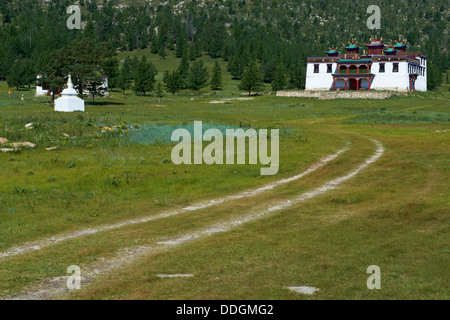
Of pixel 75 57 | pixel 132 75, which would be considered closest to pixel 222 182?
pixel 75 57

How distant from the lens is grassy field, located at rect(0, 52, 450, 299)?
10766 mm

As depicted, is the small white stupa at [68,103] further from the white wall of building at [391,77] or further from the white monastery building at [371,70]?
the white wall of building at [391,77]

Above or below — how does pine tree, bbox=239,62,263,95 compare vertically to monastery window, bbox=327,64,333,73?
below

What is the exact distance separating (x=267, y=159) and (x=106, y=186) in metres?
10.7

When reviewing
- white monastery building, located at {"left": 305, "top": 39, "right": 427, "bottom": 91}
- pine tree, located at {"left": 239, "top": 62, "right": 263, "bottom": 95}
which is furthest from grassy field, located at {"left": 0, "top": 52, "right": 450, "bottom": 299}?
pine tree, located at {"left": 239, "top": 62, "right": 263, "bottom": 95}
